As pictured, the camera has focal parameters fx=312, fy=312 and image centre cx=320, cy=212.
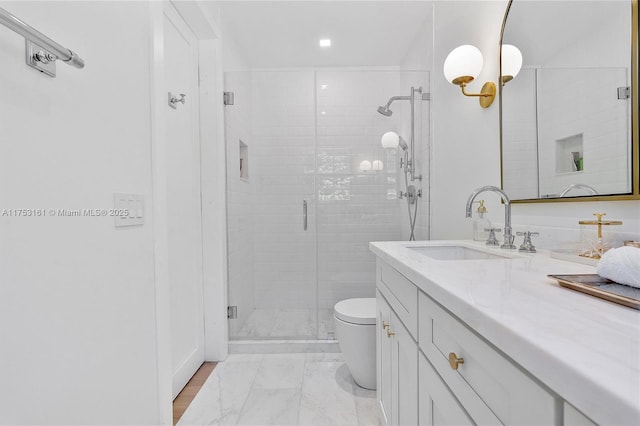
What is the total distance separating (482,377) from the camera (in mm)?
533

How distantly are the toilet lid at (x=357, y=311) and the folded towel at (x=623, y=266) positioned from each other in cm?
120

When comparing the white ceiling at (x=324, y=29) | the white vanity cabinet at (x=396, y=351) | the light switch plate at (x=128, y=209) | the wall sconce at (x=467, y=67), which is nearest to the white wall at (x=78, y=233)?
the light switch plate at (x=128, y=209)

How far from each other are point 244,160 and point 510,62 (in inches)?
74.8

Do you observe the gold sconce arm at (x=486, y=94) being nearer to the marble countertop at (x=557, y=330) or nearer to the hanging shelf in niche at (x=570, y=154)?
the hanging shelf in niche at (x=570, y=154)

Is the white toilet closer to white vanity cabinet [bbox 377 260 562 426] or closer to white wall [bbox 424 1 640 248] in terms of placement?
white vanity cabinet [bbox 377 260 562 426]

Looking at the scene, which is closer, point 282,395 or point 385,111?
point 282,395

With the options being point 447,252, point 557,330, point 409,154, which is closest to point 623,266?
point 557,330

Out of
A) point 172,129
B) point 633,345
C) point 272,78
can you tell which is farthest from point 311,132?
point 633,345

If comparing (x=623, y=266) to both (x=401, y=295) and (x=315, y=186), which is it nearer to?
(x=401, y=295)

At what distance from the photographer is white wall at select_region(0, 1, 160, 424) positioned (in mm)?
723

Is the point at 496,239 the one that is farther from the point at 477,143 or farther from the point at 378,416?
the point at 378,416

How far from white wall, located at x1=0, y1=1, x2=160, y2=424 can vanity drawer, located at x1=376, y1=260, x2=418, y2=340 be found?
92 centimetres

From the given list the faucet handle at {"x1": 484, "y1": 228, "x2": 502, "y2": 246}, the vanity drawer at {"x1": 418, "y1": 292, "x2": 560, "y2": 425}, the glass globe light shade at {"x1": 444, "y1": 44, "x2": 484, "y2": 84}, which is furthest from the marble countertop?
the glass globe light shade at {"x1": 444, "y1": 44, "x2": 484, "y2": 84}

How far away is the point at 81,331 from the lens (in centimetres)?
90
